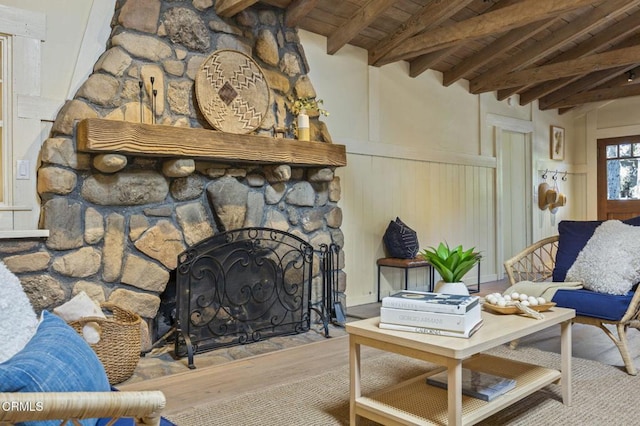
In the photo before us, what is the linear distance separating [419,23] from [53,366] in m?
4.09

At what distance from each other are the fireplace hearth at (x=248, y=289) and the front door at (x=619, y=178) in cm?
544

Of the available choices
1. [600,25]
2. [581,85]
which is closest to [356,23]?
[600,25]

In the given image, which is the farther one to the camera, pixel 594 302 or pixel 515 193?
pixel 515 193

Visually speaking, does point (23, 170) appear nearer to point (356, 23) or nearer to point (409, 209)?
point (356, 23)

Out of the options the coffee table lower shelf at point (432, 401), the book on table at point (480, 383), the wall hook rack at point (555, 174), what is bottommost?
the coffee table lower shelf at point (432, 401)

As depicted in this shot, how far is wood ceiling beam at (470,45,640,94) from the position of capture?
4.90 m

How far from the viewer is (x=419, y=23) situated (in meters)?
4.30

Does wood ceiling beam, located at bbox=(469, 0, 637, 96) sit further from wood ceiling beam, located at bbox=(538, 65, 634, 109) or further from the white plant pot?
the white plant pot

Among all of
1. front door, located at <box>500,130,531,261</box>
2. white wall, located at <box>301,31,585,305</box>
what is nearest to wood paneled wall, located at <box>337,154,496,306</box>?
white wall, located at <box>301,31,585,305</box>

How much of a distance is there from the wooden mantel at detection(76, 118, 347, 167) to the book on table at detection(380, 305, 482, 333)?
5.69 feet

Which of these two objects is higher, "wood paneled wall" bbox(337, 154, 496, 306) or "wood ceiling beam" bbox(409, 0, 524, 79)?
"wood ceiling beam" bbox(409, 0, 524, 79)

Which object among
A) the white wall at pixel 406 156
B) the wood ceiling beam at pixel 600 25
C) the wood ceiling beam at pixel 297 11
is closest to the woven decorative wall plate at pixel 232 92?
the wood ceiling beam at pixel 297 11

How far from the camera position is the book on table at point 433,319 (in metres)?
1.82

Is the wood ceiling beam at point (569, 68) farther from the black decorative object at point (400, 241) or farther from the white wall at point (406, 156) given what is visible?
the black decorative object at point (400, 241)
